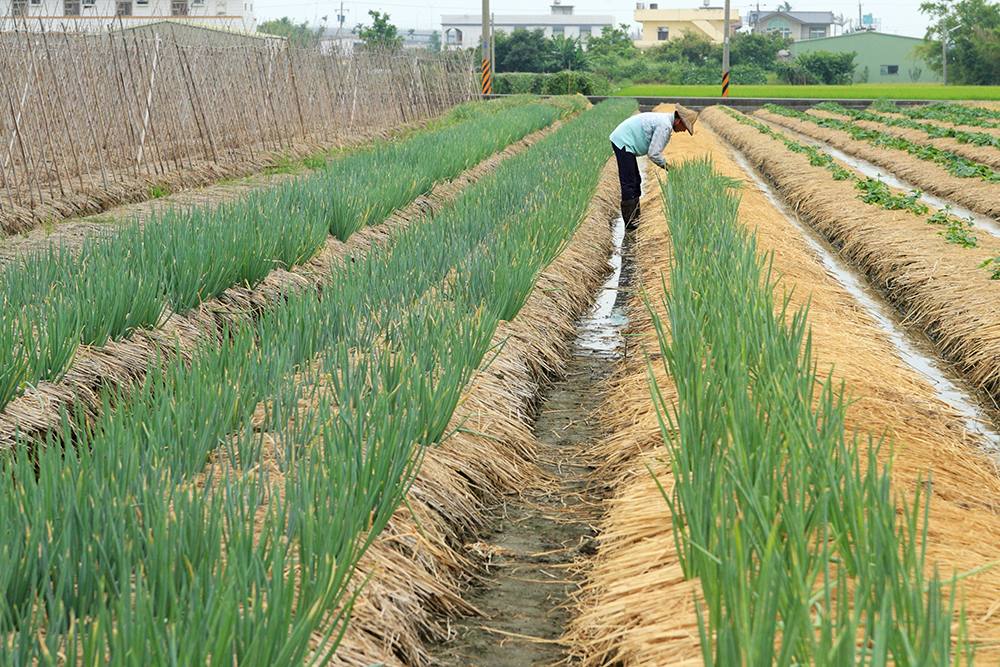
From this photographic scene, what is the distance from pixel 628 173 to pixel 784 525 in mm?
5798

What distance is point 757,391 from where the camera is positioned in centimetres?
246

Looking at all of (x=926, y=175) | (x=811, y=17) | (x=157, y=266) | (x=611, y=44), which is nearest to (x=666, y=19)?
(x=811, y=17)

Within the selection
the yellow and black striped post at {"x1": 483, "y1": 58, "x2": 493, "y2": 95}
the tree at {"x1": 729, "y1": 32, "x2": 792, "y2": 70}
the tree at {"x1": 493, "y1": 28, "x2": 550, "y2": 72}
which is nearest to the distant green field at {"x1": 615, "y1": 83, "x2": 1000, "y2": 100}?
the yellow and black striped post at {"x1": 483, "y1": 58, "x2": 493, "y2": 95}

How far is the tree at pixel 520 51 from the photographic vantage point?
39.5 meters

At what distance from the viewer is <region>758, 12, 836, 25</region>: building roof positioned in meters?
Answer: 81.2

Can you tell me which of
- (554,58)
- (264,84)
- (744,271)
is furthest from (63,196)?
(554,58)

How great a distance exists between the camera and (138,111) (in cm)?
840

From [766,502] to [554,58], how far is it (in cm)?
3954

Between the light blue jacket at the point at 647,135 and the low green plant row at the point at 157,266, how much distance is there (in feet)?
5.69

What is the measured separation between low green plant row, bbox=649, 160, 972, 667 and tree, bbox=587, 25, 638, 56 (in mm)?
45291

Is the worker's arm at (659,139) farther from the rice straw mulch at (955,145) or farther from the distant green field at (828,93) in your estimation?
the distant green field at (828,93)

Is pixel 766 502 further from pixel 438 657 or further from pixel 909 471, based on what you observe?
pixel 909 471

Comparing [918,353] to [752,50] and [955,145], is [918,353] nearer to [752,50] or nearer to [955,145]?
[955,145]

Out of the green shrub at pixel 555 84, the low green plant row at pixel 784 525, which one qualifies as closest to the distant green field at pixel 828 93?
the green shrub at pixel 555 84
